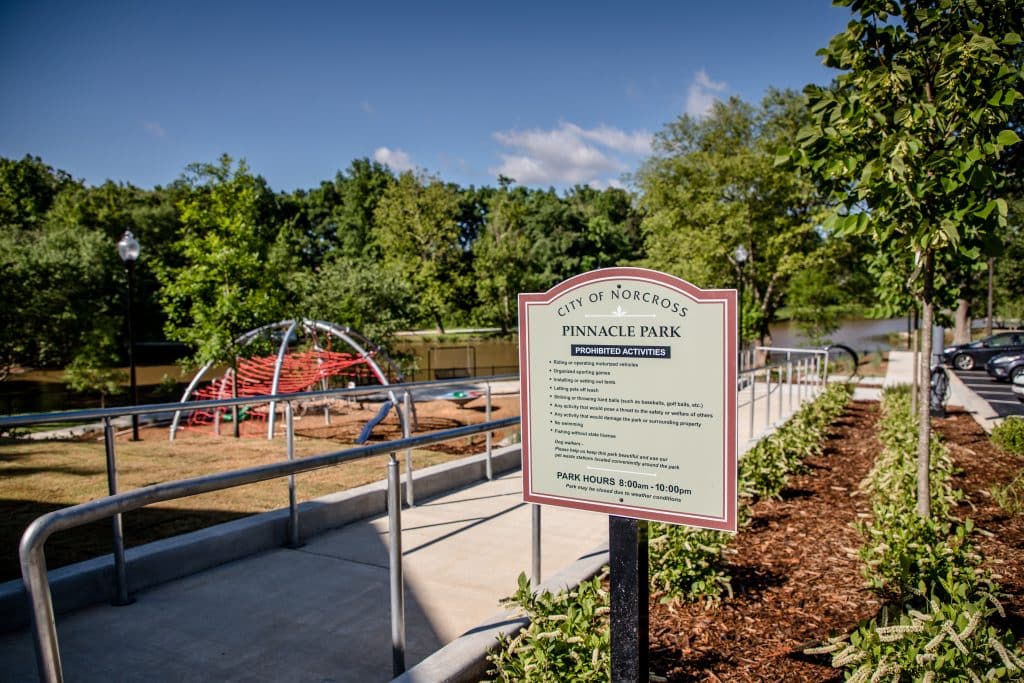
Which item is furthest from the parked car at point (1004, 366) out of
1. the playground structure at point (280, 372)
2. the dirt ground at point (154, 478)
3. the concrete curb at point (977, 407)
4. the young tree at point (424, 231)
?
the young tree at point (424, 231)

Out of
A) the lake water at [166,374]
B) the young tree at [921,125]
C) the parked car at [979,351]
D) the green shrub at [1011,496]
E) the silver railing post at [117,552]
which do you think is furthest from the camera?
the parked car at [979,351]

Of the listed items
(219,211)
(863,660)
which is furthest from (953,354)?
(863,660)

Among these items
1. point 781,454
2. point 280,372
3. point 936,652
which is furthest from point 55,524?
point 280,372

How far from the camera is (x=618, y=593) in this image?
8.13ft

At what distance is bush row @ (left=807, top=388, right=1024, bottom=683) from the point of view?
8.34 ft

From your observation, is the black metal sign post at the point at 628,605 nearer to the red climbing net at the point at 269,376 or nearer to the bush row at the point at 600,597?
the bush row at the point at 600,597

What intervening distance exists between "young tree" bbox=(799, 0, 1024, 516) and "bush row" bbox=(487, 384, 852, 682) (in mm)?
1662

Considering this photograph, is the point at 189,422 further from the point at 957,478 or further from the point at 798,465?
the point at 957,478

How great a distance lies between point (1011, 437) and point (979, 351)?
21693 millimetres

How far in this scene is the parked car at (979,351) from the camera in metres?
25.4

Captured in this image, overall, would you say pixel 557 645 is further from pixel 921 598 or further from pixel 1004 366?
pixel 1004 366

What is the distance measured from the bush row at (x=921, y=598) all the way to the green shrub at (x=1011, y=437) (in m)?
1.89

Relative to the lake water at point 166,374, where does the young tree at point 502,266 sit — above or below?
above

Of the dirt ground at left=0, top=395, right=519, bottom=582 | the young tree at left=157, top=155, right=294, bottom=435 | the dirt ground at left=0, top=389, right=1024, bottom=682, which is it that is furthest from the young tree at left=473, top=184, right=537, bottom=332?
the dirt ground at left=0, top=389, right=1024, bottom=682
